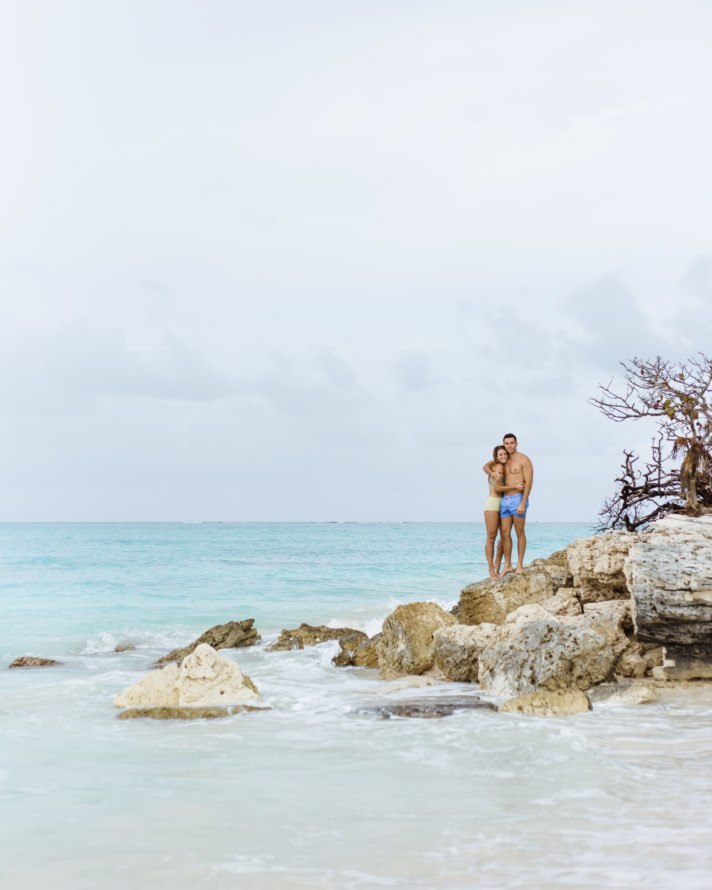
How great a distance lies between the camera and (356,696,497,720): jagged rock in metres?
8.12

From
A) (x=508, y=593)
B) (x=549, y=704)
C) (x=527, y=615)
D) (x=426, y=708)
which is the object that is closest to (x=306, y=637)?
(x=508, y=593)

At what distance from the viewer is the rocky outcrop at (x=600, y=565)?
33.7 ft

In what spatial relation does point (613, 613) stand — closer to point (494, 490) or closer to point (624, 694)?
point (624, 694)

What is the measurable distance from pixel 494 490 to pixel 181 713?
18.7 feet

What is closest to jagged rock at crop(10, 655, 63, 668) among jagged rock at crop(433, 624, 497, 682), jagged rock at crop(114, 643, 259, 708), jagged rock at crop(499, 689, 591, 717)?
jagged rock at crop(114, 643, 259, 708)

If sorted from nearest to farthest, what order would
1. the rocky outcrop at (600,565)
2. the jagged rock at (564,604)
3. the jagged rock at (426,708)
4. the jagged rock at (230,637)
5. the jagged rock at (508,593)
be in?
the jagged rock at (426,708)
the rocky outcrop at (600,565)
the jagged rock at (564,604)
the jagged rock at (508,593)
the jagged rock at (230,637)

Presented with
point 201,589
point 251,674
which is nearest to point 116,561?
point 201,589

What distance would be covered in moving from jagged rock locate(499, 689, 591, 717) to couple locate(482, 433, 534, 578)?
3683mm

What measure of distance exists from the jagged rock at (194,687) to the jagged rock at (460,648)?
7.21ft

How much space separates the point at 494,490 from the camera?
12195mm

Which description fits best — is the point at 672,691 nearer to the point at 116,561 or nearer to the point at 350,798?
the point at 350,798

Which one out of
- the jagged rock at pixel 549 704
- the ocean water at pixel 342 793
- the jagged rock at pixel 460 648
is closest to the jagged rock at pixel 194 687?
the ocean water at pixel 342 793

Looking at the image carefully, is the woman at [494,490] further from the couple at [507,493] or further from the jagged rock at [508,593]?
the jagged rock at [508,593]

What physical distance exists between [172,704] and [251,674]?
104 inches
